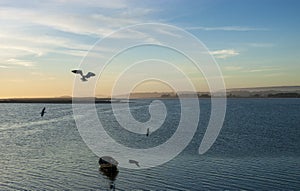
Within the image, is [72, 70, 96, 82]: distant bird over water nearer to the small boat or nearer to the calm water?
the calm water

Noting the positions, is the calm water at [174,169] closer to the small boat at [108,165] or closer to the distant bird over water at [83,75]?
the small boat at [108,165]

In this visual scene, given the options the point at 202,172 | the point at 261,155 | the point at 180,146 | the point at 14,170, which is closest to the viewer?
the point at 202,172

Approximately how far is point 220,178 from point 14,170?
18.5 meters

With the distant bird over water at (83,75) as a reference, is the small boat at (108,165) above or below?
below

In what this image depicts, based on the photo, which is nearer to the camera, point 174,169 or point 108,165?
point 108,165

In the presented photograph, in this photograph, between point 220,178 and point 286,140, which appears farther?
point 286,140

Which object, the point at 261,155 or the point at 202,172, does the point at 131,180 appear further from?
the point at 261,155

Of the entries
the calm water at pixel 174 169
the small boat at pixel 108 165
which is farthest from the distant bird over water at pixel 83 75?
the small boat at pixel 108 165

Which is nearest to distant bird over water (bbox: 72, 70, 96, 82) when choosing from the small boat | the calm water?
the calm water

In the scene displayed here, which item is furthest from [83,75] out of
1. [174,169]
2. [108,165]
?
[174,169]

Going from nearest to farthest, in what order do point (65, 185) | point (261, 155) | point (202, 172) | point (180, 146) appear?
point (65, 185)
point (202, 172)
point (261, 155)
point (180, 146)

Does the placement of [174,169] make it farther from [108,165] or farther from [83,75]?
[83,75]

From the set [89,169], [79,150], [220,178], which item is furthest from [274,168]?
[79,150]

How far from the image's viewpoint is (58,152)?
4244 cm
